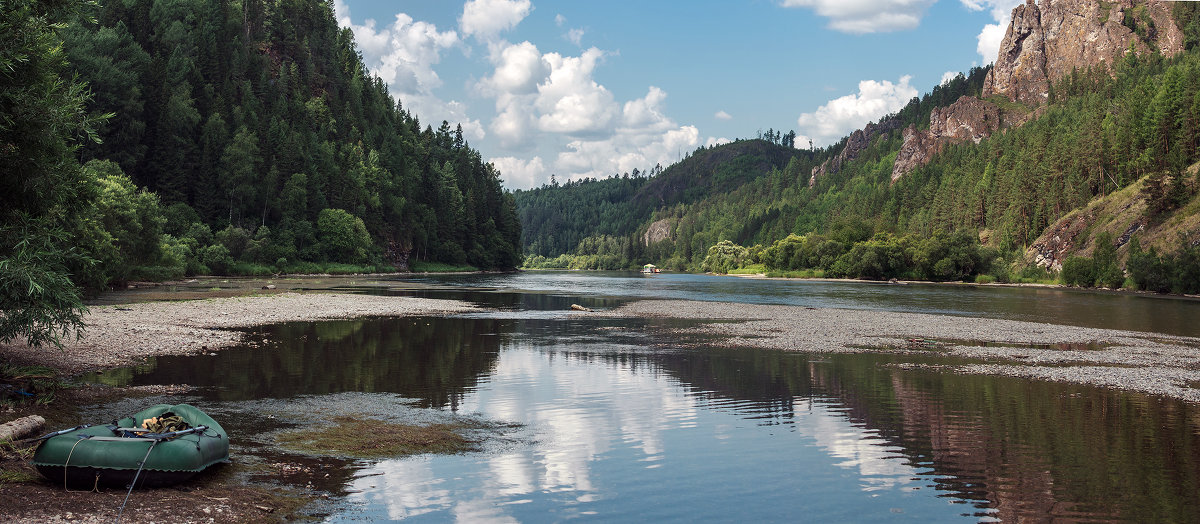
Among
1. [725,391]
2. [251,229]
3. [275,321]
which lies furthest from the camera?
[251,229]

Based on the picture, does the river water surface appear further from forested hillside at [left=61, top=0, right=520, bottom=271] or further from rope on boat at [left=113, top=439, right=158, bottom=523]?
forested hillside at [left=61, top=0, right=520, bottom=271]

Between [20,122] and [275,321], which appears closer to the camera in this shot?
[20,122]

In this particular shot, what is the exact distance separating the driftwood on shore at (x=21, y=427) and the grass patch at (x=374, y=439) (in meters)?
5.06

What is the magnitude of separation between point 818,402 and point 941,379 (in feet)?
25.2

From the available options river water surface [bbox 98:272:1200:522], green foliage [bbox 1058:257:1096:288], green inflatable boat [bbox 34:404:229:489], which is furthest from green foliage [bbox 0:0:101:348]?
green foliage [bbox 1058:257:1096:288]

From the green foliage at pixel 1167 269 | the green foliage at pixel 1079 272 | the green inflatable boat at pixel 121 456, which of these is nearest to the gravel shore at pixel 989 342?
the green inflatable boat at pixel 121 456

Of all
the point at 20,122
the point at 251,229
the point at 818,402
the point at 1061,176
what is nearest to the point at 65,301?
the point at 20,122

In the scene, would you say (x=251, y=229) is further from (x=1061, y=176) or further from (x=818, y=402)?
(x=1061, y=176)

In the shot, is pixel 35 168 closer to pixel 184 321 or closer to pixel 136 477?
pixel 136 477

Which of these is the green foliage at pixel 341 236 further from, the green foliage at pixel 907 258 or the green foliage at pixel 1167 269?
the green foliage at pixel 1167 269

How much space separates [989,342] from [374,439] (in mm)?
37418

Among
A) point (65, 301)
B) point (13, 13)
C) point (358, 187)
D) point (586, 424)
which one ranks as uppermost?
point (358, 187)

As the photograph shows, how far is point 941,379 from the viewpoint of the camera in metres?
29.6

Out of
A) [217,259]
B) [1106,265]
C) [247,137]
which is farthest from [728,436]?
[247,137]
